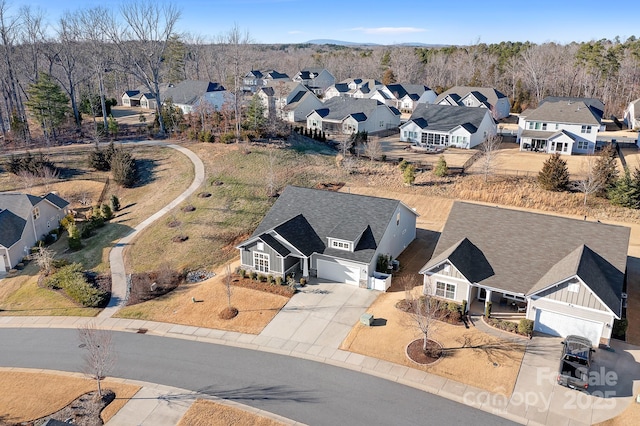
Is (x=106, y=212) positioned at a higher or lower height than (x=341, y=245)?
lower

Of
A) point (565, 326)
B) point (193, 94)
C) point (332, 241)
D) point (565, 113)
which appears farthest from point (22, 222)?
point (565, 113)

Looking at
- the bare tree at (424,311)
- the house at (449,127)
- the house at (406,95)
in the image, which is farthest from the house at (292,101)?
the bare tree at (424,311)

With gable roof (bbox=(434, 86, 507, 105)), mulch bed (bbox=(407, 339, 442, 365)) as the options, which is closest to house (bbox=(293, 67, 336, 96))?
gable roof (bbox=(434, 86, 507, 105))

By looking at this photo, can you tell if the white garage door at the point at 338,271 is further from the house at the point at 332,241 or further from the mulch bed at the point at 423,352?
the mulch bed at the point at 423,352

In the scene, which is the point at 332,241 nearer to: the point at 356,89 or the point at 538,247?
the point at 538,247

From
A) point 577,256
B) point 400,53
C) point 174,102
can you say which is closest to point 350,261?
point 577,256
